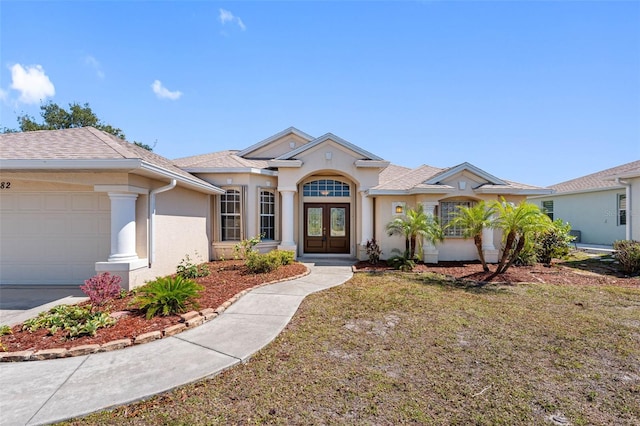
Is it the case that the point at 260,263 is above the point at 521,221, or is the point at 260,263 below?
below

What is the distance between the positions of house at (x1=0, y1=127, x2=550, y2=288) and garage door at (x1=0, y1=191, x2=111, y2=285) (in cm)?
3

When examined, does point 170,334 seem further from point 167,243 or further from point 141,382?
point 167,243

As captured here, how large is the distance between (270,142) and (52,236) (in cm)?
927

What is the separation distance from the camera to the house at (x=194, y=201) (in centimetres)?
698

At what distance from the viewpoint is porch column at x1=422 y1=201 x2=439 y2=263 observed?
11.5 m

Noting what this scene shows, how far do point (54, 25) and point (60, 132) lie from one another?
3795 millimetres

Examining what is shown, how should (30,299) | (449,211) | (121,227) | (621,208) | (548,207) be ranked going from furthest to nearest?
(548,207) < (621,208) < (449,211) < (121,227) < (30,299)

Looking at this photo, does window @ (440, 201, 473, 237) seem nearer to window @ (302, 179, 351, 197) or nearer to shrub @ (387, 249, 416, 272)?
shrub @ (387, 249, 416, 272)

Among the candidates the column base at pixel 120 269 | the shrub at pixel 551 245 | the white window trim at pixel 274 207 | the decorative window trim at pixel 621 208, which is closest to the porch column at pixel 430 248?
the shrub at pixel 551 245

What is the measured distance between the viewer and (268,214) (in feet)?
41.8

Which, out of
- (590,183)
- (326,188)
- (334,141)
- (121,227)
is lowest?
(121,227)

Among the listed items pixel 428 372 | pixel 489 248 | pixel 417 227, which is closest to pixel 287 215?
pixel 417 227

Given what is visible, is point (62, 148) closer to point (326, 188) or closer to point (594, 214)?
point (326, 188)

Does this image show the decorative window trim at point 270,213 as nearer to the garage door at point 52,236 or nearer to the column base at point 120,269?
the garage door at point 52,236
